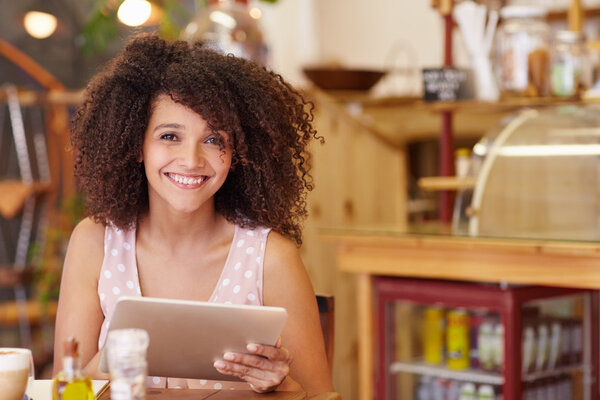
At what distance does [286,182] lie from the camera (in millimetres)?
1922

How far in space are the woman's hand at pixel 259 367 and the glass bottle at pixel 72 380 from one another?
33 cm

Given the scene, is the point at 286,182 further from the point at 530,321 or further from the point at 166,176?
the point at 530,321

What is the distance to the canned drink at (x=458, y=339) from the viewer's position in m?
2.80

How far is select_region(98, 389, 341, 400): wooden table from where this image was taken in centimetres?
141

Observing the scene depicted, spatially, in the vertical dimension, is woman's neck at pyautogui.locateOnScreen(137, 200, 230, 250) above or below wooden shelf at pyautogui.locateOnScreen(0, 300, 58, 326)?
above

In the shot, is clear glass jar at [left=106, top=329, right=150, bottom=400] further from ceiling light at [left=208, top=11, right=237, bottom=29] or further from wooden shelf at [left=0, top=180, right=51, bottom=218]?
wooden shelf at [left=0, top=180, right=51, bottom=218]

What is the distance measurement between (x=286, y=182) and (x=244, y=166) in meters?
0.11

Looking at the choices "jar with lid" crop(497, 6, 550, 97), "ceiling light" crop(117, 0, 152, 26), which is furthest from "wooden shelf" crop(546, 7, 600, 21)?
"ceiling light" crop(117, 0, 152, 26)

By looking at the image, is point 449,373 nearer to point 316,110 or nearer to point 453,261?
point 453,261

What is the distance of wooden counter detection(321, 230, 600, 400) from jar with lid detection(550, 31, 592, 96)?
2.22ft

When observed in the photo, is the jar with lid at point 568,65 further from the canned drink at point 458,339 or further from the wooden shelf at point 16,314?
the wooden shelf at point 16,314

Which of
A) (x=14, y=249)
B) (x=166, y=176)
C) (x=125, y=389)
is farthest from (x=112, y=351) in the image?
(x=14, y=249)

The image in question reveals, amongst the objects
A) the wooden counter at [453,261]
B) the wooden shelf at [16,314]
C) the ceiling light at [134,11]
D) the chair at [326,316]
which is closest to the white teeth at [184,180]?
the chair at [326,316]

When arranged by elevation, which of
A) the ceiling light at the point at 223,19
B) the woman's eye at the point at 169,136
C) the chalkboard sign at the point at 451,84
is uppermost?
the ceiling light at the point at 223,19
